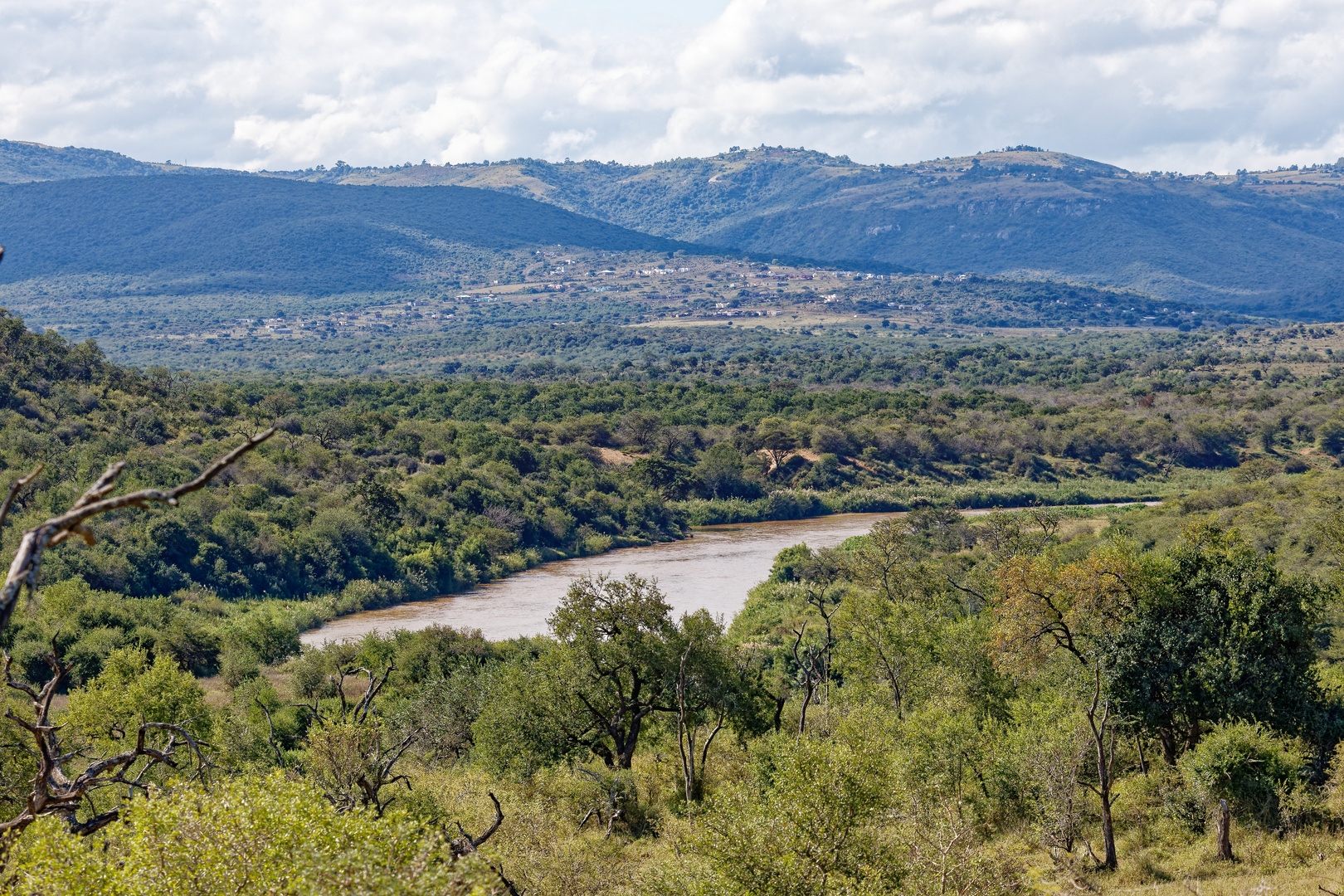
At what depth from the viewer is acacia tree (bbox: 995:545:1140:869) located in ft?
81.3

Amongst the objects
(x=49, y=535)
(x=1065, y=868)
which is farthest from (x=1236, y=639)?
(x=49, y=535)

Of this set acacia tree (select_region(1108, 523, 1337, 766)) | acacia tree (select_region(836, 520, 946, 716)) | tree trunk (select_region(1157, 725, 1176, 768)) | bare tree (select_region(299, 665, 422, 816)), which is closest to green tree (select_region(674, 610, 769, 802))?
acacia tree (select_region(836, 520, 946, 716))

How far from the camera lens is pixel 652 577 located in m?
51.0

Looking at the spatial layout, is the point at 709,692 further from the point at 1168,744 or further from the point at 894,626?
the point at 1168,744

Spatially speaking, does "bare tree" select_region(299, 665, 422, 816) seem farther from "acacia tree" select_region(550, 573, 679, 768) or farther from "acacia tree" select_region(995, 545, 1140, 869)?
"acacia tree" select_region(995, 545, 1140, 869)

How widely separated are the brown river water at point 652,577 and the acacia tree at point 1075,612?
991 inches

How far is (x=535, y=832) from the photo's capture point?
21.5 meters

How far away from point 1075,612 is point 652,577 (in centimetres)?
2765

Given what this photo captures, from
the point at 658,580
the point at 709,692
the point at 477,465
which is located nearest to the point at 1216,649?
the point at 709,692

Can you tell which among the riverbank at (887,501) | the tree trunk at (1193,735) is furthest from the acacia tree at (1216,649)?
the riverbank at (887,501)

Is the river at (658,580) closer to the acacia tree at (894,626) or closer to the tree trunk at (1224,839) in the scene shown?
the acacia tree at (894,626)

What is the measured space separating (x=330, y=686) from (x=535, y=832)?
63.1ft

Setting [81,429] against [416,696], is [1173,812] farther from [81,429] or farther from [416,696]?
[81,429]

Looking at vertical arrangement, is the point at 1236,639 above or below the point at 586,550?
above
